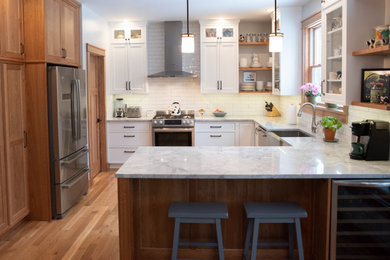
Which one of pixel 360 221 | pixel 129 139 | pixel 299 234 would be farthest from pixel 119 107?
pixel 360 221

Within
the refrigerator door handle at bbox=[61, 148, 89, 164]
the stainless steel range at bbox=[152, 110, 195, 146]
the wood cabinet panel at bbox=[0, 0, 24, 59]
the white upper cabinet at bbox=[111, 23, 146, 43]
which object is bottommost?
the refrigerator door handle at bbox=[61, 148, 89, 164]

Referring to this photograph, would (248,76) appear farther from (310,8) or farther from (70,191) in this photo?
(70,191)

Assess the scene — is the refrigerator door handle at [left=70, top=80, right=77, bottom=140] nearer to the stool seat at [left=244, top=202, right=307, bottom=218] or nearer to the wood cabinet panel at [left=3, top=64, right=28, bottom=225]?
the wood cabinet panel at [left=3, top=64, right=28, bottom=225]

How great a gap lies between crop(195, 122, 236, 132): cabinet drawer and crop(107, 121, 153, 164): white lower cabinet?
847mm

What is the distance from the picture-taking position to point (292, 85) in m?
5.73

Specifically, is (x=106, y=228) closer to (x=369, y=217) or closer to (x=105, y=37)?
(x=369, y=217)

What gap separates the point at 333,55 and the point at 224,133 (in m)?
3.04

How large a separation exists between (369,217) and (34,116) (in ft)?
11.0

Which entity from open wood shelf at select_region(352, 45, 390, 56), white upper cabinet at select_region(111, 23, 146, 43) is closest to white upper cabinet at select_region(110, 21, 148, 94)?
white upper cabinet at select_region(111, 23, 146, 43)

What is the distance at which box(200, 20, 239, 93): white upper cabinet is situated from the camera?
6586 mm

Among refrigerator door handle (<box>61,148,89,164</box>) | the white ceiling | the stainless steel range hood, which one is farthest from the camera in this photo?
the stainless steel range hood

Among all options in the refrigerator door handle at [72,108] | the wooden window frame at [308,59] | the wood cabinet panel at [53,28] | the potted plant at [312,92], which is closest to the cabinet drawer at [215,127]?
the wooden window frame at [308,59]

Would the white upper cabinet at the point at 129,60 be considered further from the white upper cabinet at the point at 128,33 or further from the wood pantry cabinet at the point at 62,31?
the wood pantry cabinet at the point at 62,31

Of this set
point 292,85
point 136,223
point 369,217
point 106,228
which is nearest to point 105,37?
point 292,85
